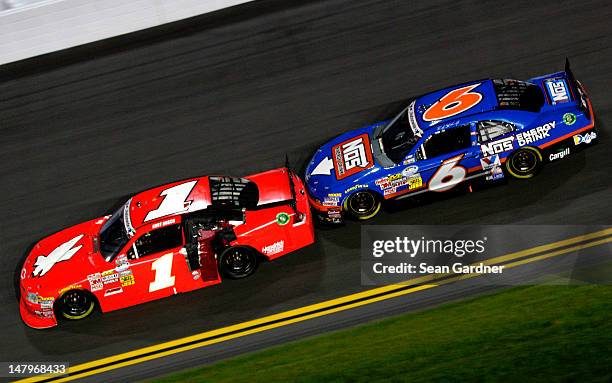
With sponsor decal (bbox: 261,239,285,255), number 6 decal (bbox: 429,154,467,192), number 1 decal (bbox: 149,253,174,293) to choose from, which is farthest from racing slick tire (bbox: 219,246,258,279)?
number 6 decal (bbox: 429,154,467,192)

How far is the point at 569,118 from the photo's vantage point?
42.2 ft

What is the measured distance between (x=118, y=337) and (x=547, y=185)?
7.43m

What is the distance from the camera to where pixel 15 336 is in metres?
12.6

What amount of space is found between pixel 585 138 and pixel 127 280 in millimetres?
7744

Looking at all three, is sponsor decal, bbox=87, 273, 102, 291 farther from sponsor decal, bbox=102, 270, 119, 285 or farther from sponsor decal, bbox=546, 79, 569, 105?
sponsor decal, bbox=546, 79, 569, 105

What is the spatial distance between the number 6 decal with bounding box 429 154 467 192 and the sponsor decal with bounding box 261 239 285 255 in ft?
8.63

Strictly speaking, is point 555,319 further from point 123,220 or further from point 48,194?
point 48,194

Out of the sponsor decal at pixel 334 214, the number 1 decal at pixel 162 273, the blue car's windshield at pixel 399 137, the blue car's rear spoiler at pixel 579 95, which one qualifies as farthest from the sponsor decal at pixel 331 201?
the blue car's rear spoiler at pixel 579 95

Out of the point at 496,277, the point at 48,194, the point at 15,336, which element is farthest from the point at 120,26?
the point at 496,277

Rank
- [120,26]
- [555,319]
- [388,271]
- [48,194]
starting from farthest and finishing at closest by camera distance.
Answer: [120,26] < [48,194] < [388,271] < [555,319]

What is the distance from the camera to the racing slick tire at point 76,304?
40.4ft

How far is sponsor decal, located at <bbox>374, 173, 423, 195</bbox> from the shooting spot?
12859 mm

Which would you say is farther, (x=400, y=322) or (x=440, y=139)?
(x=440, y=139)

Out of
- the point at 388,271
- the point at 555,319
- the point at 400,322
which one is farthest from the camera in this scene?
the point at 388,271
